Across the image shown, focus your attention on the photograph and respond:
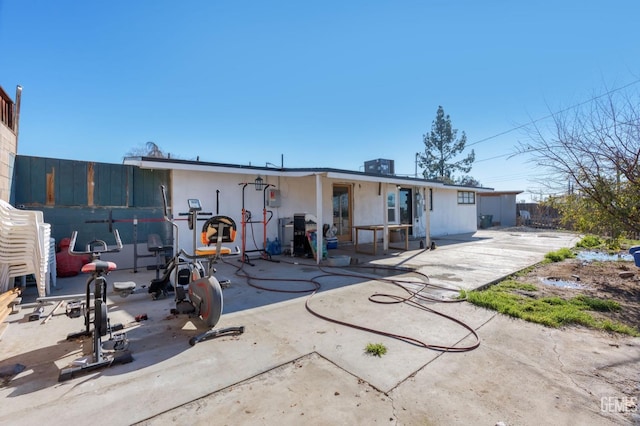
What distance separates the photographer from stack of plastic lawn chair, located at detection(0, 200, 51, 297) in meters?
3.00

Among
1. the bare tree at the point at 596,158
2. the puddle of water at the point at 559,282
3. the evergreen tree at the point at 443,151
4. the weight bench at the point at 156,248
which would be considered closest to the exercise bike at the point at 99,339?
the weight bench at the point at 156,248

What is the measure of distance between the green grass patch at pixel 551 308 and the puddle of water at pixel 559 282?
0.90 m

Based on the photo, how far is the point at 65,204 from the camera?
226 inches

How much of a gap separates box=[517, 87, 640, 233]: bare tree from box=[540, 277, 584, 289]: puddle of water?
1276 millimetres

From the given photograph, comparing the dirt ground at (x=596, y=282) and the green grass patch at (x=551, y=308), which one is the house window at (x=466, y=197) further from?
the green grass patch at (x=551, y=308)

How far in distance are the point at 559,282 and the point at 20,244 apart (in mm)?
8026

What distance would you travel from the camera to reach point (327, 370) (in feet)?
7.26

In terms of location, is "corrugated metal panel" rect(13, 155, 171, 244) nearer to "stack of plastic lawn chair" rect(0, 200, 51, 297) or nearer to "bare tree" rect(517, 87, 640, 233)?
"stack of plastic lawn chair" rect(0, 200, 51, 297)

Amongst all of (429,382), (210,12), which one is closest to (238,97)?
(210,12)

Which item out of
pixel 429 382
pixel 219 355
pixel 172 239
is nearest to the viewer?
pixel 429 382

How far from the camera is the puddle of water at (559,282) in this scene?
15.8ft

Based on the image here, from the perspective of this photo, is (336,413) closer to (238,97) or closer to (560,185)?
(560,185)

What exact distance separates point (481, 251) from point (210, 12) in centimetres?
941

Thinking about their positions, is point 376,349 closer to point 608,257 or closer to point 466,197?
point 608,257
